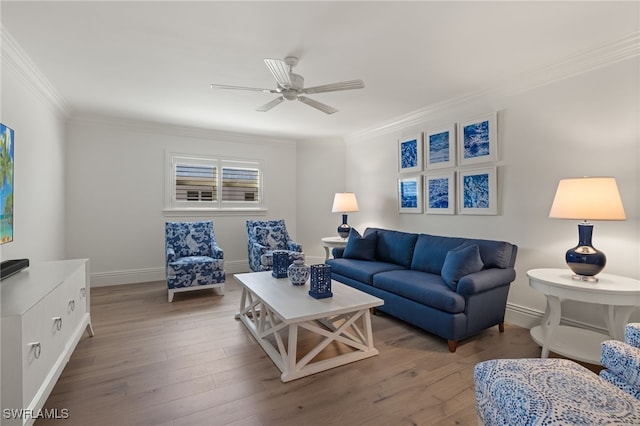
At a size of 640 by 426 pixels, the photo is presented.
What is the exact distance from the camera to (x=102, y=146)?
4441 millimetres

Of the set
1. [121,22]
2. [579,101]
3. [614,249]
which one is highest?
[121,22]

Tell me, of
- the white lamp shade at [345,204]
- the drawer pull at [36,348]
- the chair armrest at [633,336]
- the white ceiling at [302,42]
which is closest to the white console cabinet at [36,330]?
the drawer pull at [36,348]

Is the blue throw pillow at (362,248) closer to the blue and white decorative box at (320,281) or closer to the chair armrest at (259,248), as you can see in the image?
the chair armrest at (259,248)

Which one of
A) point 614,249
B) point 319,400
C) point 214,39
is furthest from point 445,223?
point 214,39

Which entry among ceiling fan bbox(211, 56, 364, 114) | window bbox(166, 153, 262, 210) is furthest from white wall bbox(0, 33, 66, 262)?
ceiling fan bbox(211, 56, 364, 114)

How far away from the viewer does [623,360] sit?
136cm

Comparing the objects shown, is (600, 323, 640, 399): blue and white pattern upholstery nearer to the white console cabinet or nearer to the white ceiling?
the white ceiling

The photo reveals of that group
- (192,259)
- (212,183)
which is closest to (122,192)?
(212,183)

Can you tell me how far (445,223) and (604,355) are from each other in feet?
8.17

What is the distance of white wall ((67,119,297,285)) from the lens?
14.1 ft

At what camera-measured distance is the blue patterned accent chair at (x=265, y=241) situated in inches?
180

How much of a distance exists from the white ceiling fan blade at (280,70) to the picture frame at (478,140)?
2225 mm

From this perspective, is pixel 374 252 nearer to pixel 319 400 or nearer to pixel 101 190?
pixel 319 400

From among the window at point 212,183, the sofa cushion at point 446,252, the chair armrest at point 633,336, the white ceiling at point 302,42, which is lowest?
the chair armrest at point 633,336
